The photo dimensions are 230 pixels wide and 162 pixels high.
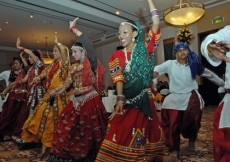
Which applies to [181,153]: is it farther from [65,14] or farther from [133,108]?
[65,14]

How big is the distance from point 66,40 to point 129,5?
18.2ft

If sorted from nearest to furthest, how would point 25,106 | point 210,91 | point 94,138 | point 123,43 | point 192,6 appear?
1. point 123,43
2. point 94,138
3. point 25,106
4. point 192,6
5. point 210,91

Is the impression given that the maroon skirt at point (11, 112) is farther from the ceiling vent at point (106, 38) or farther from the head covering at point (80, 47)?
the ceiling vent at point (106, 38)

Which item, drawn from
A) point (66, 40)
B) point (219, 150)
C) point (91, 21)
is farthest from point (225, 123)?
point (66, 40)

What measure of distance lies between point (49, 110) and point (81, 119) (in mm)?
678

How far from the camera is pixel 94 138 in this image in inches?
83.6

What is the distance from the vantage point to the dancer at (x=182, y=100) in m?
2.30

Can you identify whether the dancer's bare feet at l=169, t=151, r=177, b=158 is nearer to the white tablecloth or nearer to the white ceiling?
the white tablecloth

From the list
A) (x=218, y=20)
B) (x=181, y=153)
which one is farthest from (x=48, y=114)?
(x=218, y=20)

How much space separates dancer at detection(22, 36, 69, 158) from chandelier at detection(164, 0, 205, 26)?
2734mm

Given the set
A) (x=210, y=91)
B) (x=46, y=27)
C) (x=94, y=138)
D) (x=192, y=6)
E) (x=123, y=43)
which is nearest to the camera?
(x=123, y=43)

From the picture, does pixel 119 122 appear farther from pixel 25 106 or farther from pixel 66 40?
pixel 66 40

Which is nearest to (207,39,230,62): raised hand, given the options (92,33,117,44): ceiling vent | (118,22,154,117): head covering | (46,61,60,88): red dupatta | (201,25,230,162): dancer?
(201,25,230,162): dancer

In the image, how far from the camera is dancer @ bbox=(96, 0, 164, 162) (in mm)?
1449
